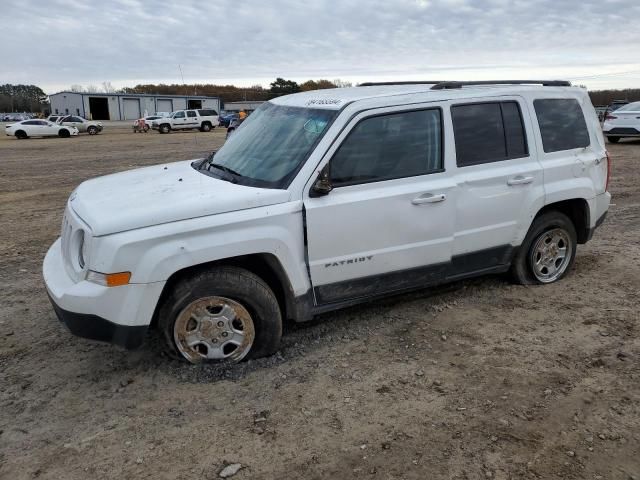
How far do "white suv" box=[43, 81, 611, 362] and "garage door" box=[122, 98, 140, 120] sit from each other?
7690 cm

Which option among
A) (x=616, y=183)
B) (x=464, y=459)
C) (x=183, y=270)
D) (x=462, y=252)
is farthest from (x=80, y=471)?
(x=616, y=183)

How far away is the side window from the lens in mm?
4012

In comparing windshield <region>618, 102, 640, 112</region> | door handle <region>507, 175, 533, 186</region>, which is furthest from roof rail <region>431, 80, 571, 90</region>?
windshield <region>618, 102, 640, 112</region>

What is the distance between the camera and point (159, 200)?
367cm

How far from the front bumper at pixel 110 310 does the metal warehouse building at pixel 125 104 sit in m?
75.3

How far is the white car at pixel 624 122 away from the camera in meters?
17.5

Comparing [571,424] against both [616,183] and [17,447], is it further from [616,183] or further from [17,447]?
[616,183]

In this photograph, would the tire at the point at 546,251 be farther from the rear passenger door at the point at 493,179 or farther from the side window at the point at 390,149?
the side window at the point at 390,149

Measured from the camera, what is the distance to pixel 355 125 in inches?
159

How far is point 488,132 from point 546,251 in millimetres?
1410

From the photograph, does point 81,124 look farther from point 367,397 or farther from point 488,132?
point 367,397

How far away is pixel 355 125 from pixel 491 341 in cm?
191

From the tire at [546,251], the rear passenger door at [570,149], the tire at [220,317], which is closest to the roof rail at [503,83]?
the rear passenger door at [570,149]

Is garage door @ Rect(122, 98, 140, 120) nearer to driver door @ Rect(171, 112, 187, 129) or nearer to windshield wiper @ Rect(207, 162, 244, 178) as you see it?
driver door @ Rect(171, 112, 187, 129)
